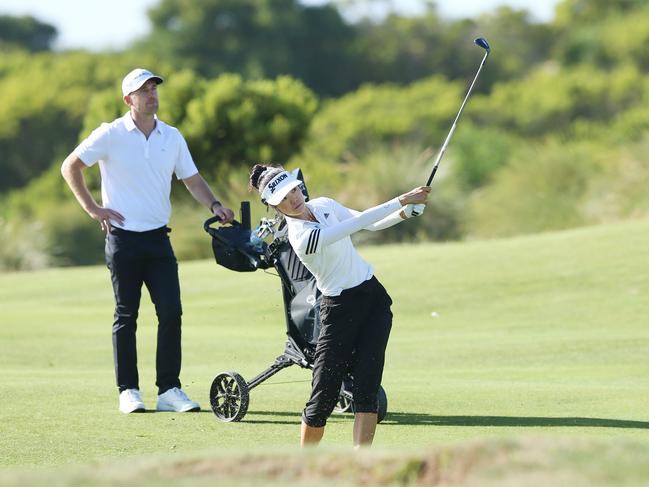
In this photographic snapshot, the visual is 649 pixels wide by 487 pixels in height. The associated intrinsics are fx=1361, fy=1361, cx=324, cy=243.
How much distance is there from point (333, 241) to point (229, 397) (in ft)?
7.20

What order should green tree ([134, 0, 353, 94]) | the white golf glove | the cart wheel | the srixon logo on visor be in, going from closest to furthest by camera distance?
the srixon logo on visor < the white golf glove < the cart wheel < green tree ([134, 0, 353, 94])

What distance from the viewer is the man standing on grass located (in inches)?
335

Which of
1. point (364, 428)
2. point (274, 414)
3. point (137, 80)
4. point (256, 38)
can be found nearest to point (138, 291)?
point (274, 414)

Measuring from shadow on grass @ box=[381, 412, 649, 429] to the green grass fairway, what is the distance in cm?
1

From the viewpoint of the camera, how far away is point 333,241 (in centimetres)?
630

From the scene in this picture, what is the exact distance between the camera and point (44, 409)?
855 cm

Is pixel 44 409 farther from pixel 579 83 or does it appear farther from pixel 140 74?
pixel 579 83

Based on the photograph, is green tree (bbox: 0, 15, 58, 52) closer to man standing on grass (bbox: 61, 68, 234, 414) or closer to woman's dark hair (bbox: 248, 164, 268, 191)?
man standing on grass (bbox: 61, 68, 234, 414)

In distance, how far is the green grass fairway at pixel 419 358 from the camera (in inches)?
288

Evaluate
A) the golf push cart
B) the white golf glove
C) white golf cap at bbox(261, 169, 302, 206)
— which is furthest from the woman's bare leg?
the golf push cart

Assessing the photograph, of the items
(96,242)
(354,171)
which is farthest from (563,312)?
(96,242)

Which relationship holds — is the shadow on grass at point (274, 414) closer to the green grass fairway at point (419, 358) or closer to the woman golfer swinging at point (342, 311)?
the green grass fairway at point (419, 358)

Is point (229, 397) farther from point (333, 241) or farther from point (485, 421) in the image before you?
point (333, 241)

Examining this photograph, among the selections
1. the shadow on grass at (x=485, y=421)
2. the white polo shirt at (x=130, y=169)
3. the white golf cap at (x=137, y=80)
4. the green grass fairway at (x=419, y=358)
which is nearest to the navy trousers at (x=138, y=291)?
the white polo shirt at (x=130, y=169)
